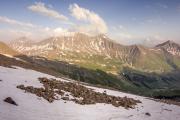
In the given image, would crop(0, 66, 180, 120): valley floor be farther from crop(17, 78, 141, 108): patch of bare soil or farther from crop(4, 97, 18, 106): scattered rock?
crop(17, 78, 141, 108): patch of bare soil

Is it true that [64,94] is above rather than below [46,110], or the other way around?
above

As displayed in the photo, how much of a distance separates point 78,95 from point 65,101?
5.31m

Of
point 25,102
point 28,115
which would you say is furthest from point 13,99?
point 28,115

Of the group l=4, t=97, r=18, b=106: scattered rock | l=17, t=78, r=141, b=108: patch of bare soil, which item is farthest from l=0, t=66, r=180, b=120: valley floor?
l=17, t=78, r=141, b=108: patch of bare soil

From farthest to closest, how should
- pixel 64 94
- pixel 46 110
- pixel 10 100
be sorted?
pixel 64 94
pixel 46 110
pixel 10 100

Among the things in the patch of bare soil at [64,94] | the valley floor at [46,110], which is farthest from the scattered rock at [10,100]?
the patch of bare soil at [64,94]

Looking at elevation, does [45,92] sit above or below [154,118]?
above


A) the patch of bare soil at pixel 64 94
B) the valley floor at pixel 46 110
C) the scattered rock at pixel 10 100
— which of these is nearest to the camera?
the valley floor at pixel 46 110

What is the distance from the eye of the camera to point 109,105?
136 ft

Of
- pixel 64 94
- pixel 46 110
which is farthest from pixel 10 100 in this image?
pixel 64 94

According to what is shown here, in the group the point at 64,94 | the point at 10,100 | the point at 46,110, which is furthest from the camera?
the point at 64,94

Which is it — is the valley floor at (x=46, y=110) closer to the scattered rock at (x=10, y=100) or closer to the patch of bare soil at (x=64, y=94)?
the scattered rock at (x=10, y=100)

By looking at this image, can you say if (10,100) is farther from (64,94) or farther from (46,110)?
(64,94)

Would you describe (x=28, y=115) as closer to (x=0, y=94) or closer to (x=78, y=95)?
(x=0, y=94)
